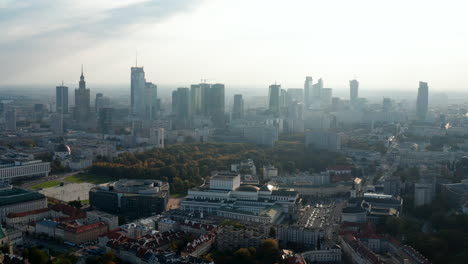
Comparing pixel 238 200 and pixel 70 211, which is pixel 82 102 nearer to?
pixel 70 211

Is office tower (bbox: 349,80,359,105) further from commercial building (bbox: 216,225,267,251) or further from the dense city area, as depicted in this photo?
commercial building (bbox: 216,225,267,251)

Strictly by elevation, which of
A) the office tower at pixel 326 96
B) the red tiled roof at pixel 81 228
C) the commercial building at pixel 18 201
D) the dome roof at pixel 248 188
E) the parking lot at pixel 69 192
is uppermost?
the office tower at pixel 326 96

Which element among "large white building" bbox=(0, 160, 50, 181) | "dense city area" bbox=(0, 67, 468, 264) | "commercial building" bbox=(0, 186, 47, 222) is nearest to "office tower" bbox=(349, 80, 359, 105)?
"dense city area" bbox=(0, 67, 468, 264)

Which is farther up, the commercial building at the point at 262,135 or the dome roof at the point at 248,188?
the commercial building at the point at 262,135

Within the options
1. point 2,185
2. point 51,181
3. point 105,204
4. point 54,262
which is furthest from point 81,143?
point 54,262

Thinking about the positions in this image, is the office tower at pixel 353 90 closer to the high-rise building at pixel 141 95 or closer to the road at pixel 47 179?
the high-rise building at pixel 141 95

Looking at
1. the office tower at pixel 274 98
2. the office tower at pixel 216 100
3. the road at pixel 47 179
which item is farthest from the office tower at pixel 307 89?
the road at pixel 47 179
